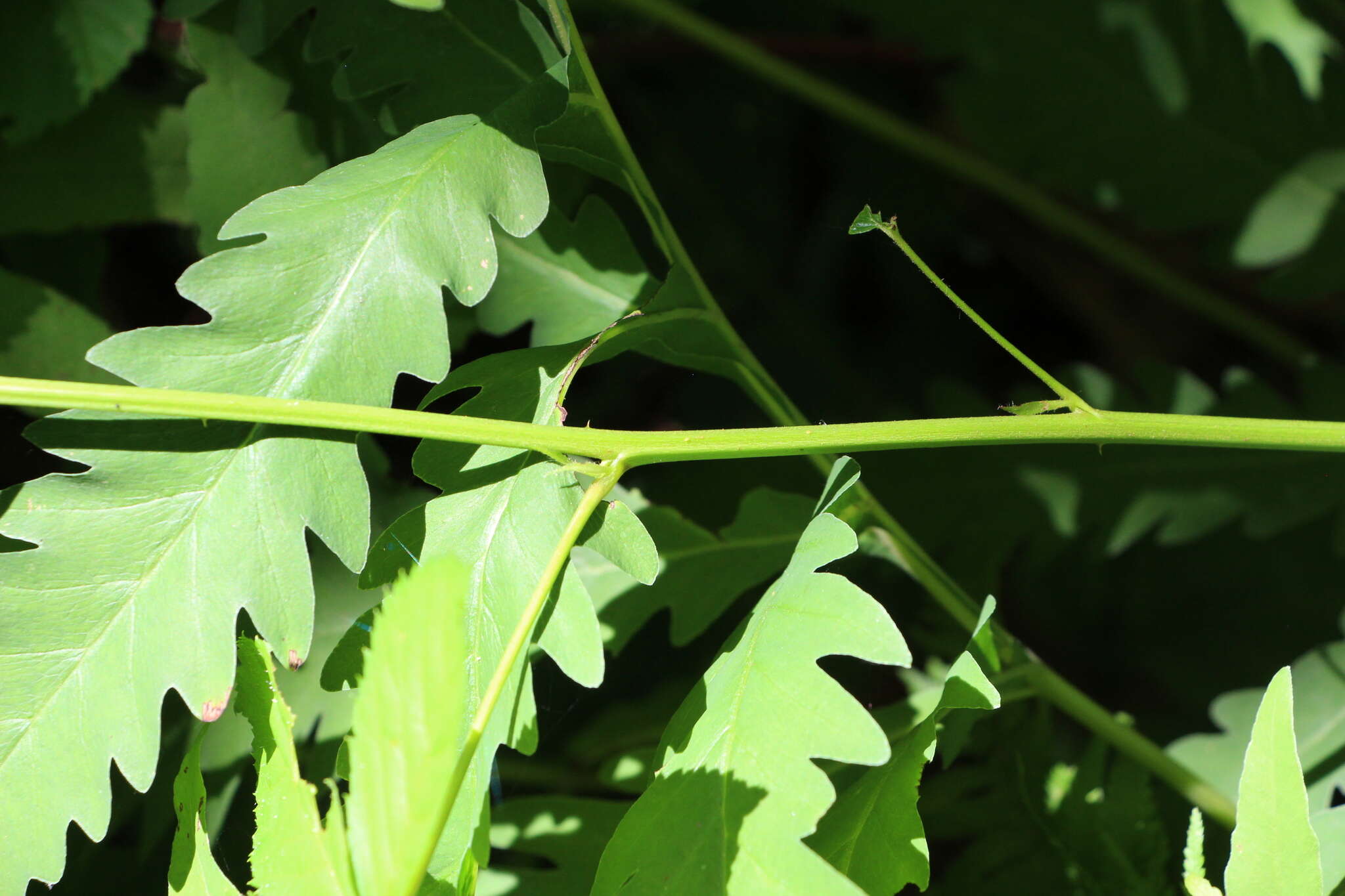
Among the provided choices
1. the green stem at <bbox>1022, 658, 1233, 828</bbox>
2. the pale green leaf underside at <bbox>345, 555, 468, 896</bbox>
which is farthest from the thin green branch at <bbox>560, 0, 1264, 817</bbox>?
the pale green leaf underside at <bbox>345, 555, 468, 896</bbox>

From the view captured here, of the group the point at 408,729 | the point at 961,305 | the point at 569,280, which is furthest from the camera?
the point at 569,280

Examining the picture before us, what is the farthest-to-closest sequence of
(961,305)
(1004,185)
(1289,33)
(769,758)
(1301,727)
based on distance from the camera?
(1004,185), (1289,33), (1301,727), (961,305), (769,758)

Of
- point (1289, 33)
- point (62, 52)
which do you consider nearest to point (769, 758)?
point (62, 52)

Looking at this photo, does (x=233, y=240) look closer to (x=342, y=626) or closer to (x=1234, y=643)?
(x=342, y=626)

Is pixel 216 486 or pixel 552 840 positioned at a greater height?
pixel 216 486

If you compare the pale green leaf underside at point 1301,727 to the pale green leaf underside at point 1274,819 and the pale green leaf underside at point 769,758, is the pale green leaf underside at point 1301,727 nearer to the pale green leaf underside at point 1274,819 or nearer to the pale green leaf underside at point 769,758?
the pale green leaf underside at point 1274,819

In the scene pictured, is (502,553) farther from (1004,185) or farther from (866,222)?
(1004,185)
